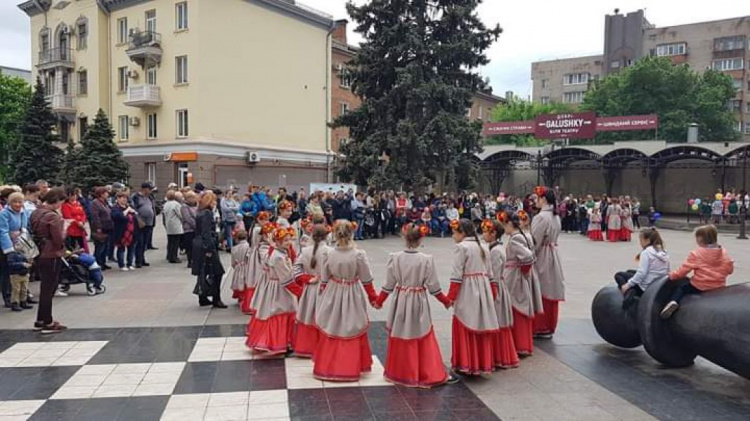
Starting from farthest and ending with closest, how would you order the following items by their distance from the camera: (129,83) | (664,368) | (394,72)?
(129,83) → (394,72) → (664,368)

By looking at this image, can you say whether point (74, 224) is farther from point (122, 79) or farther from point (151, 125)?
point (122, 79)

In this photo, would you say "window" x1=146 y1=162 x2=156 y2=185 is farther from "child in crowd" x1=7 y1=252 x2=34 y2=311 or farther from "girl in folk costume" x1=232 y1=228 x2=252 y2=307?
"girl in folk costume" x1=232 y1=228 x2=252 y2=307

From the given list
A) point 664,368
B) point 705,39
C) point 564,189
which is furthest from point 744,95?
point 664,368

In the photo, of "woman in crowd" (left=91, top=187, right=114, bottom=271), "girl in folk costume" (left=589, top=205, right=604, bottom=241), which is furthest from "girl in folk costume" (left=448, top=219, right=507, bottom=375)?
"girl in folk costume" (left=589, top=205, right=604, bottom=241)

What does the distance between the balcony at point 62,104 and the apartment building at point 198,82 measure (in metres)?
0.07

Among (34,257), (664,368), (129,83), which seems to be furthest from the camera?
(129,83)

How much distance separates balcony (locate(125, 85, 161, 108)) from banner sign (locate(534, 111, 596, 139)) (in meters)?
23.9

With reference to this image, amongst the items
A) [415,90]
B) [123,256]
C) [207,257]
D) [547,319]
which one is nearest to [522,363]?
[547,319]

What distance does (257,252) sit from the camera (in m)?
8.85

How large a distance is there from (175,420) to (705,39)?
253 feet

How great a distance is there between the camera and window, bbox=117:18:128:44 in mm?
37531

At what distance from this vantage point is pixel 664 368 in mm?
6871

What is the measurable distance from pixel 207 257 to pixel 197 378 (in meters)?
3.54

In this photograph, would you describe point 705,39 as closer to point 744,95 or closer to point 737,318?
point 744,95
